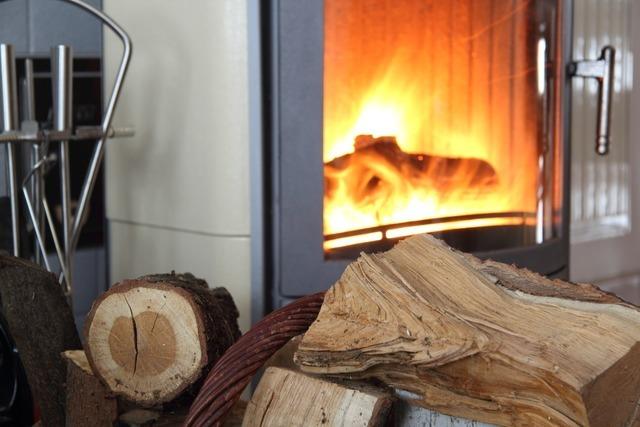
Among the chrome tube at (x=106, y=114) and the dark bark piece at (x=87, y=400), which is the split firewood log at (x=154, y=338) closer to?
the dark bark piece at (x=87, y=400)

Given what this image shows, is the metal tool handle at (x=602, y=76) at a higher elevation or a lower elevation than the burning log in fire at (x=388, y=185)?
higher

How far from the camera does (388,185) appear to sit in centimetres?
135

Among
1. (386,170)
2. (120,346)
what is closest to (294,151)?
(386,170)

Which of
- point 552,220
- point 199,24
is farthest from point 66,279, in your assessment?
point 552,220

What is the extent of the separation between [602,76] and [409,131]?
1.37 feet

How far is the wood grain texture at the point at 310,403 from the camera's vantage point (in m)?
0.92

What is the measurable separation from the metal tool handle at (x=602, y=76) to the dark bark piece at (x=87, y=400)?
3.02 ft

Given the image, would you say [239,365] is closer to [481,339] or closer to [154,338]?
[154,338]

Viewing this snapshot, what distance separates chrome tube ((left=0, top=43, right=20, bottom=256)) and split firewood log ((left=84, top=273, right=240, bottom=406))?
0.90ft

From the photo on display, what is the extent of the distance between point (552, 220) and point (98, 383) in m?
0.81

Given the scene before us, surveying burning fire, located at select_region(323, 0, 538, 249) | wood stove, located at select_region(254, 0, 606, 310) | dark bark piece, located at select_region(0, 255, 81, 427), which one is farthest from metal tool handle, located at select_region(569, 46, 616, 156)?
dark bark piece, located at select_region(0, 255, 81, 427)

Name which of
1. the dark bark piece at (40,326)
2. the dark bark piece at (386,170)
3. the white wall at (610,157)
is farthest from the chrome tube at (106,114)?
the white wall at (610,157)

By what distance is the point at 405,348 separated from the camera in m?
0.89

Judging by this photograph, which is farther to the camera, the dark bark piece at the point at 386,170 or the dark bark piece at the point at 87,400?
the dark bark piece at the point at 386,170
